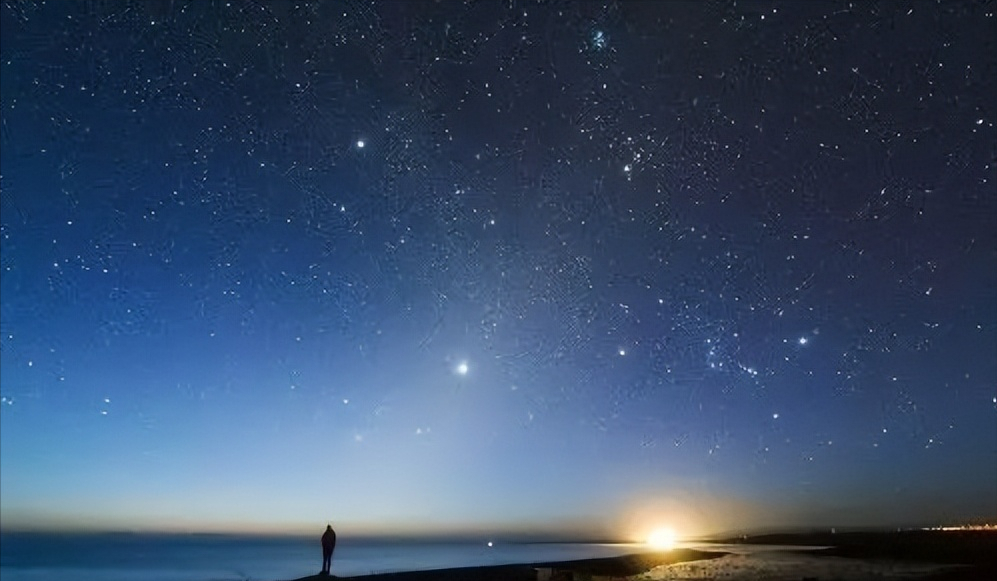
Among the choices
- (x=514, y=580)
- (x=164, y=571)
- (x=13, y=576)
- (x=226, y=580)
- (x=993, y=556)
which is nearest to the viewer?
(x=514, y=580)

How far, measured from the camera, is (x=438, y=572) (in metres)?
36.8

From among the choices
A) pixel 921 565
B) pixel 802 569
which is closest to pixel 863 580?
pixel 802 569

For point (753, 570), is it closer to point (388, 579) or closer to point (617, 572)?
point (617, 572)

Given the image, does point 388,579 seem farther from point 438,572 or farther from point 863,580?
point 863,580

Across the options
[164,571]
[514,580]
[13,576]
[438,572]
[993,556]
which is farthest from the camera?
[164,571]

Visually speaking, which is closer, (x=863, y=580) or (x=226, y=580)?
(x=863, y=580)

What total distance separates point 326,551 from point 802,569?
21.2m

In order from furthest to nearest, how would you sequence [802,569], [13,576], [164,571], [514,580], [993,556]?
1. [164,571]
2. [13,576]
3. [993,556]
4. [802,569]
5. [514,580]

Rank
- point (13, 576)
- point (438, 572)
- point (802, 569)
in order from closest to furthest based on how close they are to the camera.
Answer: point (802, 569) < point (438, 572) < point (13, 576)

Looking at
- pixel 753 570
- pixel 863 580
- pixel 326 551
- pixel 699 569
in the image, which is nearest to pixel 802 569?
pixel 753 570

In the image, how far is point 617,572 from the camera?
111 feet

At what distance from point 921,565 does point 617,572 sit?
44.9ft

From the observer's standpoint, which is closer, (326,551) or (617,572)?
(326,551)

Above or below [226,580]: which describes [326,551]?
above
